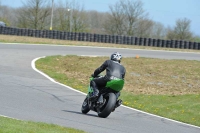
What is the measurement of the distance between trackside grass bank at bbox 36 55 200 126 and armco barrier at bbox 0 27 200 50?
17373 millimetres

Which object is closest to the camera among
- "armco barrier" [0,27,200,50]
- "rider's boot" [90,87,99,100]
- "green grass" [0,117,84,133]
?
"green grass" [0,117,84,133]

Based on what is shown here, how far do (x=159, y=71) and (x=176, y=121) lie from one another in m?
11.9

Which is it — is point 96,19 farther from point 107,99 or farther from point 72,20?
point 107,99

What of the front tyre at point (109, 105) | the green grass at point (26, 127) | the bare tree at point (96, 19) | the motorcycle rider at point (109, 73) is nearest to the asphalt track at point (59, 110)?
the front tyre at point (109, 105)

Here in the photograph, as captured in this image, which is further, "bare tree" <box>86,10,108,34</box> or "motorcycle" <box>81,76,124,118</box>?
"bare tree" <box>86,10,108,34</box>

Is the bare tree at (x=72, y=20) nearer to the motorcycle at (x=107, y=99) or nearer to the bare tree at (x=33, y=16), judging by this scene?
the bare tree at (x=33, y=16)

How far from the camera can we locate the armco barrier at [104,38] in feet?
154

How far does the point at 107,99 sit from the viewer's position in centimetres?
1254

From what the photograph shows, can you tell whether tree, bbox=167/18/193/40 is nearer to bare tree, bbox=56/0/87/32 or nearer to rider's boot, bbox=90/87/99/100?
bare tree, bbox=56/0/87/32

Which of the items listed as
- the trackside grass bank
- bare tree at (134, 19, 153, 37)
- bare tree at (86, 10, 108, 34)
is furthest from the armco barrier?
bare tree at (86, 10, 108, 34)

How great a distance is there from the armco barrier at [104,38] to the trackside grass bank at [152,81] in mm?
17373

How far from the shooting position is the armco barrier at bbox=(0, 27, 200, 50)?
4700 cm

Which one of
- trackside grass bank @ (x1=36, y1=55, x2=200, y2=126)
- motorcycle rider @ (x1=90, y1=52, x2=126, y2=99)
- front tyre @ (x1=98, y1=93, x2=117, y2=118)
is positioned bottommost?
trackside grass bank @ (x1=36, y1=55, x2=200, y2=126)

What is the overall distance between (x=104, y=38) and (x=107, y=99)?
121ft
